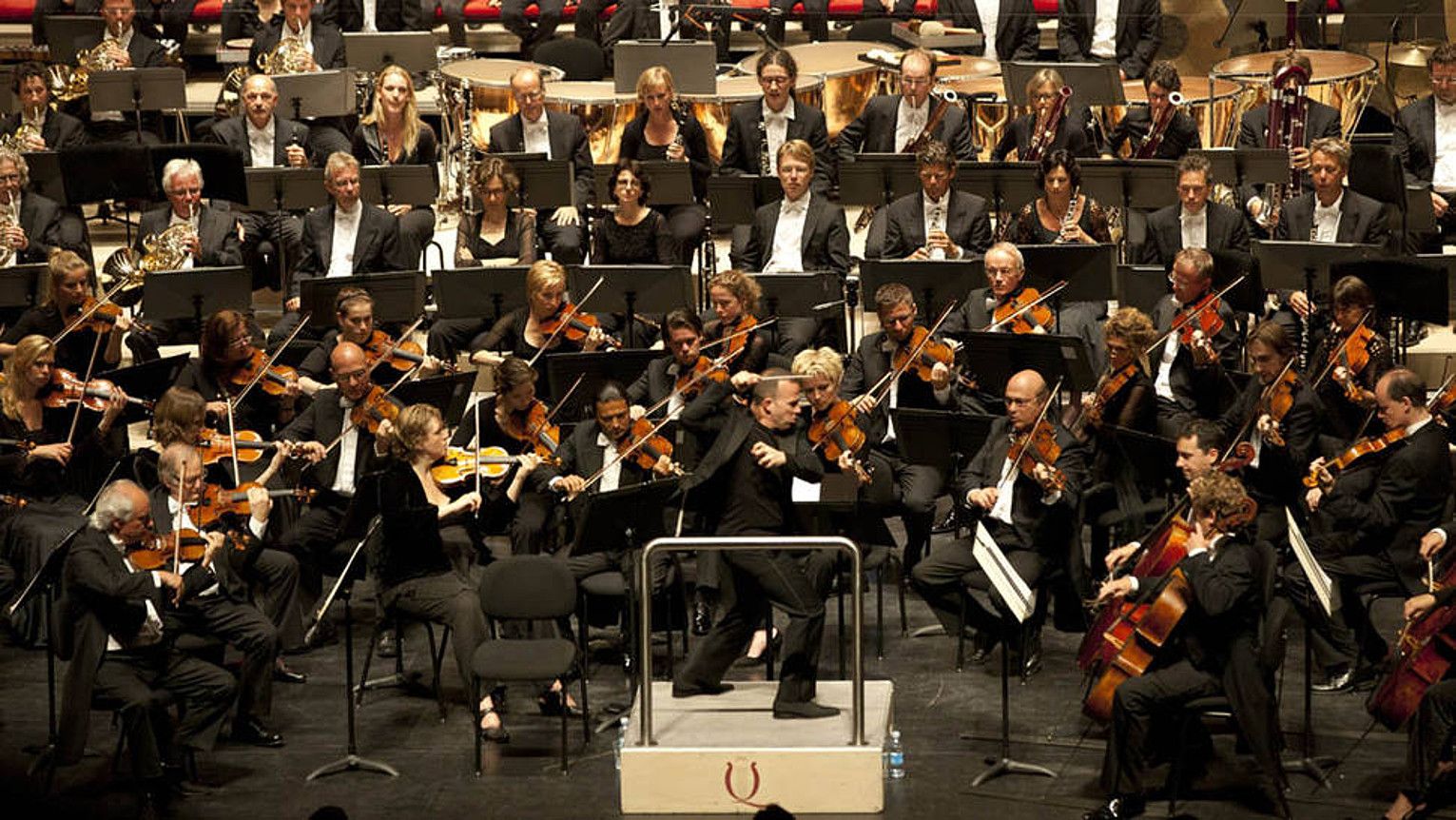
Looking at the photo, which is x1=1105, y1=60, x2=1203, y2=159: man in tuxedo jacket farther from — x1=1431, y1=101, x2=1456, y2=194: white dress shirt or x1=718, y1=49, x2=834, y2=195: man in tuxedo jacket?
x1=718, y1=49, x2=834, y2=195: man in tuxedo jacket

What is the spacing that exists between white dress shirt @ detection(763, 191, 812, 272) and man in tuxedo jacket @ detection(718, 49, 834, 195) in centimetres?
83

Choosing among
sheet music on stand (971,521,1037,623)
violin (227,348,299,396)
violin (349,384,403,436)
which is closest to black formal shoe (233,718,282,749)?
violin (349,384,403,436)

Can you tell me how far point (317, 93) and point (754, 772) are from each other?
5580 millimetres

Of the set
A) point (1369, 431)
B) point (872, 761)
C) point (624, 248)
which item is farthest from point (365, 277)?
point (1369, 431)

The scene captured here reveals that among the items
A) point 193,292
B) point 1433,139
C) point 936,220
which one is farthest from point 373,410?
point 1433,139

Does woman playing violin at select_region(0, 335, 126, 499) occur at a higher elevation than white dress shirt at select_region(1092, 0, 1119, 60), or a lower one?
lower

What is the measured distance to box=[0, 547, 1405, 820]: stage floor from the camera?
7289 millimetres

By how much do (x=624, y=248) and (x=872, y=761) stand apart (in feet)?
11.9

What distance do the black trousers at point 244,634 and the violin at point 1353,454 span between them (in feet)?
12.7

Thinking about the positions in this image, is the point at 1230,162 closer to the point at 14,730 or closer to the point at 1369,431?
the point at 1369,431

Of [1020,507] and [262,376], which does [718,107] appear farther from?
[1020,507]

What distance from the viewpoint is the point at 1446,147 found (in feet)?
34.9

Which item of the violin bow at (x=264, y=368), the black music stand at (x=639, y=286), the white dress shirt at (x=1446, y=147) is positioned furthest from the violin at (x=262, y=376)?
the white dress shirt at (x=1446, y=147)

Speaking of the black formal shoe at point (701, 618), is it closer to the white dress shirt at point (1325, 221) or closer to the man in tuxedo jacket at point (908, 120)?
the man in tuxedo jacket at point (908, 120)
